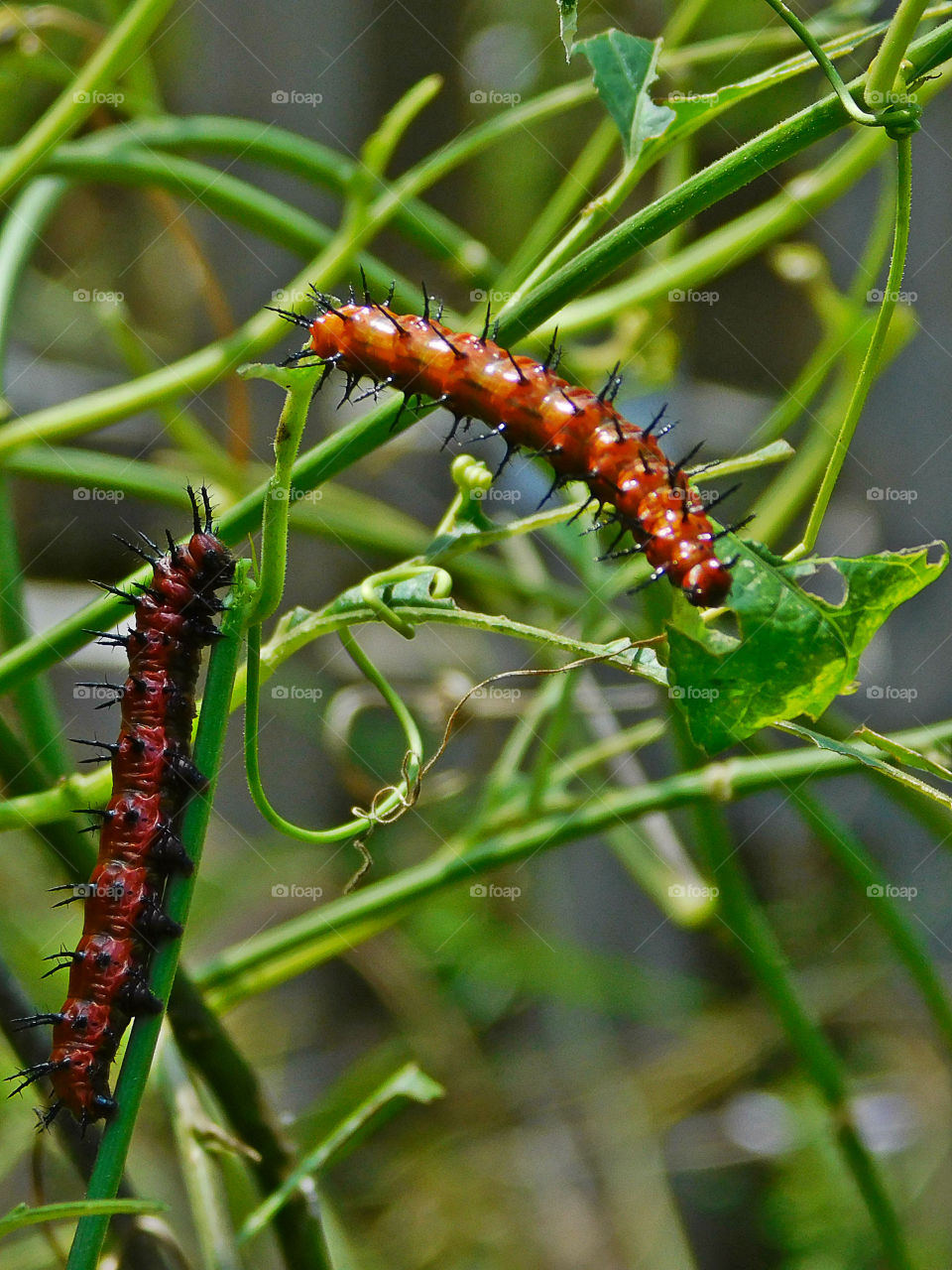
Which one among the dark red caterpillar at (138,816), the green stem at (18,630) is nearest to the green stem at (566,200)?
the green stem at (18,630)

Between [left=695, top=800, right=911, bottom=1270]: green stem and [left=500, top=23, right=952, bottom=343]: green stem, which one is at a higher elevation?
[left=500, top=23, right=952, bottom=343]: green stem

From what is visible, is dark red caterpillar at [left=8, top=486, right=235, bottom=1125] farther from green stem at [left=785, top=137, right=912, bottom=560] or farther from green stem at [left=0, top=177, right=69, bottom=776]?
green stem at [left=785, top=137, right=912, bottom=560]

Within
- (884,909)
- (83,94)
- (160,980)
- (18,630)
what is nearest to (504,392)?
(160,980)

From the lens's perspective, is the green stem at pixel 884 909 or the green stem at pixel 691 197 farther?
the green stem at pixel 884 909

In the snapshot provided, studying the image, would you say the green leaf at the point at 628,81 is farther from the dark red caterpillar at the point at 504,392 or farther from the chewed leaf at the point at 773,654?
the chewed leaf at the point at 773,654

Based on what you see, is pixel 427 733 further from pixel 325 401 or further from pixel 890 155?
pixel 890 155

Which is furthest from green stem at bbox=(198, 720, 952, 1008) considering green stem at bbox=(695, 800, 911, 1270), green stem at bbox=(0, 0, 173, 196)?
green stem at bbox=(0, 0, 173, 196)
